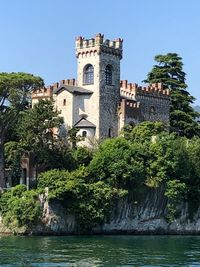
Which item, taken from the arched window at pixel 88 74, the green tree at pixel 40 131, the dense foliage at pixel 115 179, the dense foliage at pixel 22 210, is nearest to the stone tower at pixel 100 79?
the arched window at pixel 88 74

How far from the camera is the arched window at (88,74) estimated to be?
83.4 meters

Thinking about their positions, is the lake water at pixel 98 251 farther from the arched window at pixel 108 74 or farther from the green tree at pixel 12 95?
the arched window at pixel 108 74

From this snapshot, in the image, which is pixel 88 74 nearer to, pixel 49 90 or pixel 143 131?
pixel 49 90

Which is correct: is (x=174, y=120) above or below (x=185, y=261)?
above

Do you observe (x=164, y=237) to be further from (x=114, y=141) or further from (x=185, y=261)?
(x=185, y=261)

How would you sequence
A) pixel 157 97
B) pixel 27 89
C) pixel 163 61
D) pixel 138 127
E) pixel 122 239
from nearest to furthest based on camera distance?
pixel 122 239
pixel 27 89
pixel 138 127
pixel 157 97
pixel 163 61

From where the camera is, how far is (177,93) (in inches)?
3713

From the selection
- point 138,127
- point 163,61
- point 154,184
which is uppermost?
point 163,61

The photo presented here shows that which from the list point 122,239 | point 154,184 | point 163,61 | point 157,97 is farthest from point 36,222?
point 163,61

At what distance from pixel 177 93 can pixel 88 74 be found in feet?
48.6

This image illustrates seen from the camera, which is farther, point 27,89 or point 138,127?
point 138,127

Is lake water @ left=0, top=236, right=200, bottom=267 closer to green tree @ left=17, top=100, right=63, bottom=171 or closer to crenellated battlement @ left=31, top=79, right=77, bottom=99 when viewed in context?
green tree @ left=17, top=100, right=63, bottom=171

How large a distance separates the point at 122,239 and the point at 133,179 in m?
8.42

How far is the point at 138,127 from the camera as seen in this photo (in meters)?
81.6
